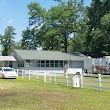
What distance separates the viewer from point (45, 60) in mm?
57469

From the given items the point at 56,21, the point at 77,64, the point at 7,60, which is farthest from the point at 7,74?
the point at 56,21

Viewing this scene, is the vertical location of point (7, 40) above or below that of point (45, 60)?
above

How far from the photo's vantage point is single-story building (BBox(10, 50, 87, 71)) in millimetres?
56000

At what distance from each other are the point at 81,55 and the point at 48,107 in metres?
50.4

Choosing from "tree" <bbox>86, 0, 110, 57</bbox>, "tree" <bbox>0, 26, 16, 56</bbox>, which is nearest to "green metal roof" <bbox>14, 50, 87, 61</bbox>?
"tree" <bbox>86, 0, 110, 57</bbox>

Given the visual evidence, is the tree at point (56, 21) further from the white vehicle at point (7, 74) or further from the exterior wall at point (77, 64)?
the white vehicle at point (7, 74)

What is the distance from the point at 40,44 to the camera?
252 feet

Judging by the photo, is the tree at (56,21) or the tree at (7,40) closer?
the tree at (56,21)

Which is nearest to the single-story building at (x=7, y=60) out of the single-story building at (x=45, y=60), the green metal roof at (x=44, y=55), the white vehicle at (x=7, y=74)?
the single-story building at (x=45, y=60)

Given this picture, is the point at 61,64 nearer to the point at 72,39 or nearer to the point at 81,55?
the point at 81,55

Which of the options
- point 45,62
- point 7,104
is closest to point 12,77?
point 45,62

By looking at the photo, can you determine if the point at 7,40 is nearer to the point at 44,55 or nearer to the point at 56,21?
the point at 56,21

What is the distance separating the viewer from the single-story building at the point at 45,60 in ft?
184

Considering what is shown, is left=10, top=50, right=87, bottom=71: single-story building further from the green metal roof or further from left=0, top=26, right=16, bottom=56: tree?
left=0, top=26, right=16, bottom=56: tree
